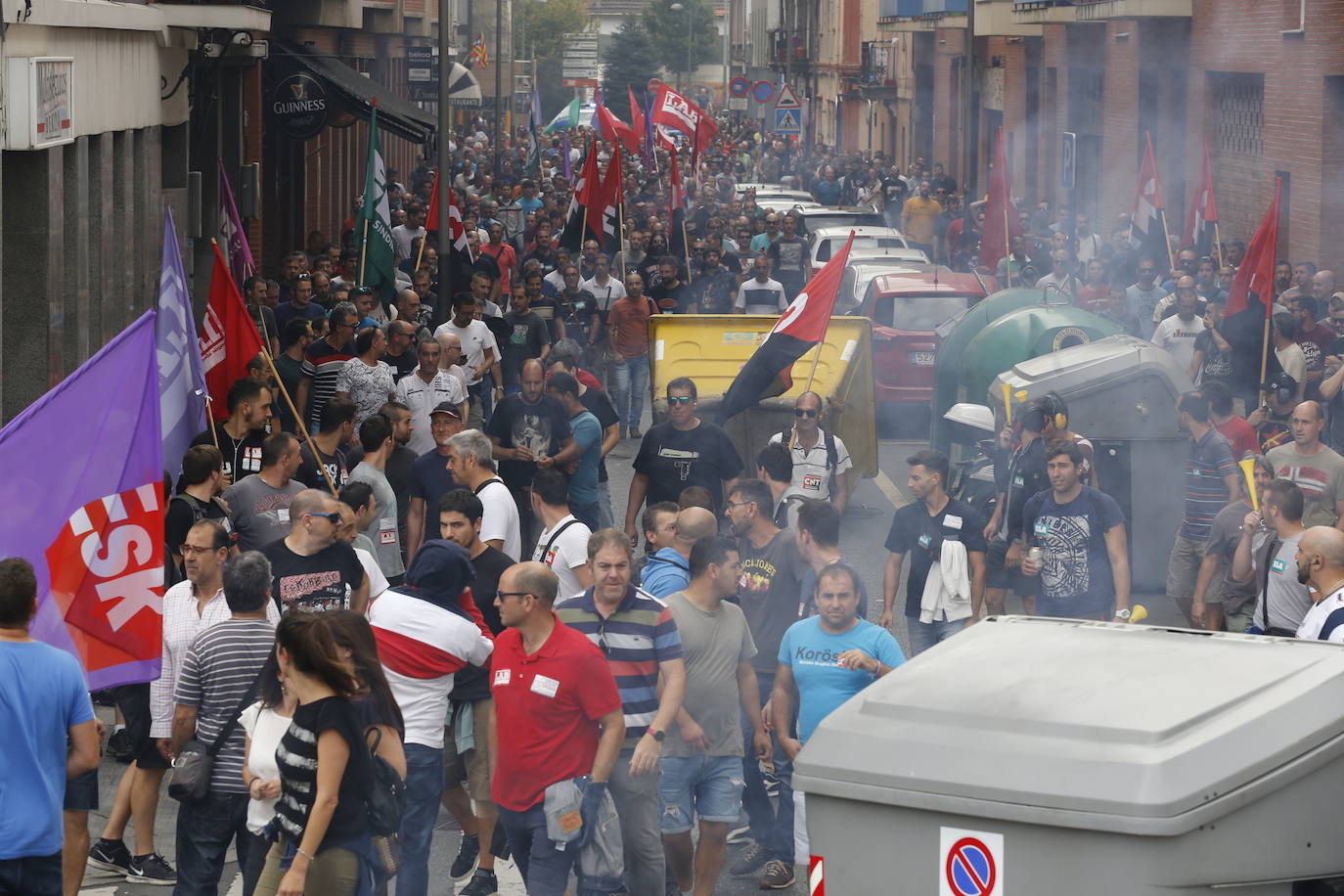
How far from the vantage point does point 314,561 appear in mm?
7598

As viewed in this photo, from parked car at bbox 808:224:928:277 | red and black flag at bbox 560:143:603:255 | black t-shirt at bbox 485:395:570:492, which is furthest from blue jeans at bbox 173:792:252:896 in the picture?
parked car at bbox 808:224:928:277

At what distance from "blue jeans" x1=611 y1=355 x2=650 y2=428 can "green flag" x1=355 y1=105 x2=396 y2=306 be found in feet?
8.54

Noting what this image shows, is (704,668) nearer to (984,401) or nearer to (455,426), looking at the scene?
(455,426)

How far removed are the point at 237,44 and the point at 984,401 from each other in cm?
759

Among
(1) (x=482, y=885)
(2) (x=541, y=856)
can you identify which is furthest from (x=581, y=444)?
(2) (x=541, y=856)

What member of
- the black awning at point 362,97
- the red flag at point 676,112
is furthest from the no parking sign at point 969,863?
the red flag at point 676,112

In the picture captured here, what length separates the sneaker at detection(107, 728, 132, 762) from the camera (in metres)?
9.09

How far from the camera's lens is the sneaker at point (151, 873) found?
7664 millimetres

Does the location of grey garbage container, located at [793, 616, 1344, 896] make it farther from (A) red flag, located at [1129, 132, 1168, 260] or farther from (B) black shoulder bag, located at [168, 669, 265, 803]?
(A) red flag, located at [1129, 132, 1168, 260]

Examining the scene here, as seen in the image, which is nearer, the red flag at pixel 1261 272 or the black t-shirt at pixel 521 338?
the red flag at pixel 1261 272

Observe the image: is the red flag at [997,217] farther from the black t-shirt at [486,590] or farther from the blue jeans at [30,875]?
the blue jeans at [30,875]

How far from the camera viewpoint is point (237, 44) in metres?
18.1

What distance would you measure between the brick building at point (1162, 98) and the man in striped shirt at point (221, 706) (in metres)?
21.0

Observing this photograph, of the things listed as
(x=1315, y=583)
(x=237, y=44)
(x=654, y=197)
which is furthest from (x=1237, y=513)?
(x=654, y=197)
